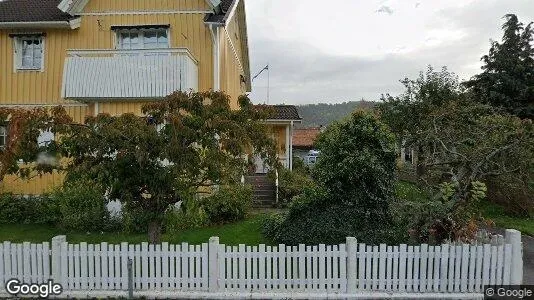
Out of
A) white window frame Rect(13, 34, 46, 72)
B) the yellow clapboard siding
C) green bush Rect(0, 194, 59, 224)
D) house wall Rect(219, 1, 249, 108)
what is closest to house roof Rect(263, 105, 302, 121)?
house wall Rect(219, 1, 249, 108)

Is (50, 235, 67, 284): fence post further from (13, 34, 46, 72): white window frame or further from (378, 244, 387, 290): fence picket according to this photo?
(13, 34, 46, 72): white window frame

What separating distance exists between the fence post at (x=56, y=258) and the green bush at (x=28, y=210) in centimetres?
556

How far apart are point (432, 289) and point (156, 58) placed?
32.1 feet

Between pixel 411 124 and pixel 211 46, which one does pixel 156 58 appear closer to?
pixel 211 46

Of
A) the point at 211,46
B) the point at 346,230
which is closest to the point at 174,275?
the point at 346,230

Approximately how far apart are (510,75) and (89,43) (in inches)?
779

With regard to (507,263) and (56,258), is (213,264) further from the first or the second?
(507,263)

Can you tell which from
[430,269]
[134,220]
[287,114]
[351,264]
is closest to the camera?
[351,264]

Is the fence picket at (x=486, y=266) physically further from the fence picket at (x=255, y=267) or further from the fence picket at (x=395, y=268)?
the fence picket at (x=395, y=268)

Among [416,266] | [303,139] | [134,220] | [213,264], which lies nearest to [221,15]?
[134,220]

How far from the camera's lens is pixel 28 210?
12.9m

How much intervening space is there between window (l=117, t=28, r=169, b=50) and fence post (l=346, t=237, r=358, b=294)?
10.1m

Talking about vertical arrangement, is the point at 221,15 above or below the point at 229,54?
above

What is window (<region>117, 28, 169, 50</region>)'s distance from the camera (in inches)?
566
